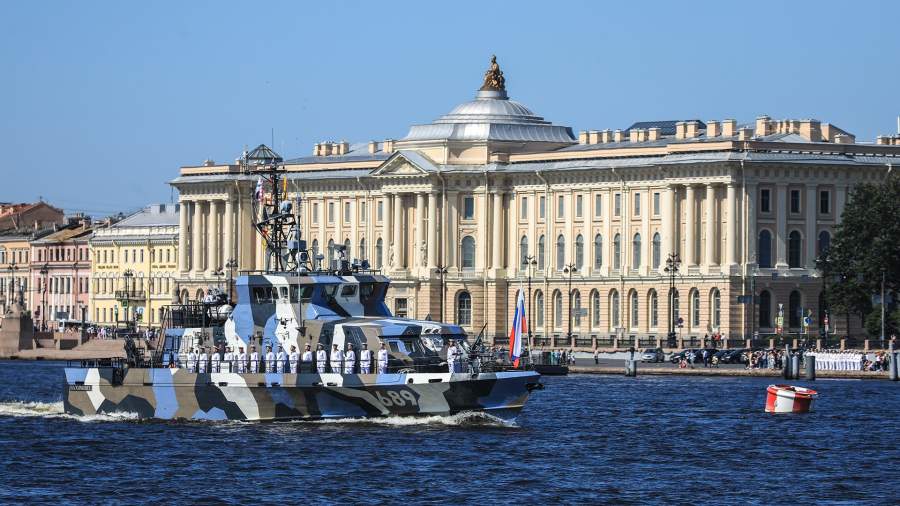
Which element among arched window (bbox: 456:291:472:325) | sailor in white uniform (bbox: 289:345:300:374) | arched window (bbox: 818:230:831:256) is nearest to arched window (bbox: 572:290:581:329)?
arched window (bbox: 456:291:472:325)

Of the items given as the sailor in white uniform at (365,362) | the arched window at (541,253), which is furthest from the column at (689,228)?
the sailor in white uniform at (365,362)

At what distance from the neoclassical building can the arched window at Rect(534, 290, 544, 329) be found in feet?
0.29

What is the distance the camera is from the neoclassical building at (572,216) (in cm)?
15550

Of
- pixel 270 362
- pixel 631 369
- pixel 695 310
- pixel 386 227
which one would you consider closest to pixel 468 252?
pixel 386 227

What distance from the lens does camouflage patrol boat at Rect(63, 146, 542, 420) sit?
79.0 metres

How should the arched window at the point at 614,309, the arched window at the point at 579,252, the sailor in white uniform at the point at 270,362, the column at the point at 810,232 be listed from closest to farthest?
1. the sailor in white uniform at the point at 270,362
2. the column at the point at 810,232
3. the arched window at the point at 614,309
4. the arched window at the point at 579,252

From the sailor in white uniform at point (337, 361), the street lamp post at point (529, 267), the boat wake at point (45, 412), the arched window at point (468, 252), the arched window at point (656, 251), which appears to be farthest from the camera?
the arched window at point (468, 252)

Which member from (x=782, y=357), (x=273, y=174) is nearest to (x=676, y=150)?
(x=782, y=357)

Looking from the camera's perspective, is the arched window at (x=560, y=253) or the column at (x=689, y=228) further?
the arched window at (x=560, y=253)

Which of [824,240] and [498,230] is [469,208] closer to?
[498,230]

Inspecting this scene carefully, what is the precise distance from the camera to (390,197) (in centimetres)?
17962

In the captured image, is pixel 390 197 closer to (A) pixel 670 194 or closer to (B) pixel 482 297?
(B) pixel 482 297

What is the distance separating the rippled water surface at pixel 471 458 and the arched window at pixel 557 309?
238 ft

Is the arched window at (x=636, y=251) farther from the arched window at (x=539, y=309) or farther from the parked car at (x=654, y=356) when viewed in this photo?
the parked car at (x=654, y=356)
